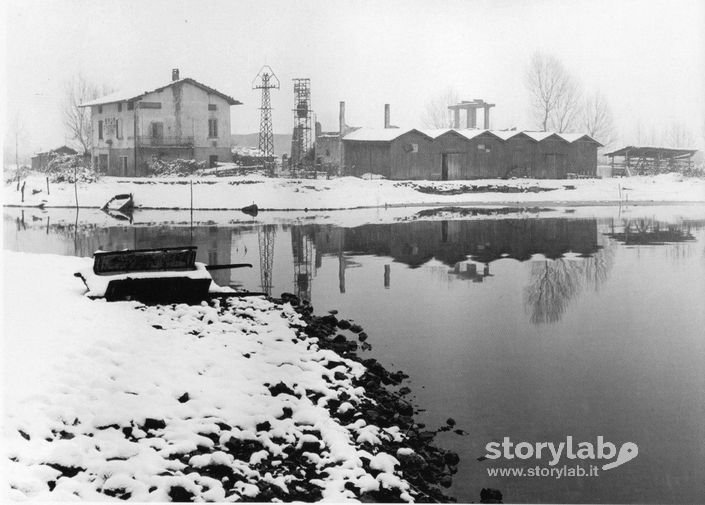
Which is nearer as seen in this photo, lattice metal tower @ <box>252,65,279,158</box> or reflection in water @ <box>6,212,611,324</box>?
lattice metal tower @ <box>252,65,279,158</box>

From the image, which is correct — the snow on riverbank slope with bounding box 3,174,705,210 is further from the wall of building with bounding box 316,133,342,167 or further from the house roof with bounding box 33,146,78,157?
the wall of building with bounding box 316,133,342,167

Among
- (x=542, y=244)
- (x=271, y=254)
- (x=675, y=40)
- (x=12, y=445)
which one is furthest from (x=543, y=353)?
(x=542, y=244)

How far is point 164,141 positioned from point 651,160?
17688mm

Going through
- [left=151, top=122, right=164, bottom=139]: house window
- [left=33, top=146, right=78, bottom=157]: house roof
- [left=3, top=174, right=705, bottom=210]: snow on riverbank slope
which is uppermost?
[left=151, top=122, right=164, bottom=139]: house window

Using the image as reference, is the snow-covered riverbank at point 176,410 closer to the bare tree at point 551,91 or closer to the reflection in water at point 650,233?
the bare tree at point 551,91

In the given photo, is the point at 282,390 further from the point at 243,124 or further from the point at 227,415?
the point at 243,124

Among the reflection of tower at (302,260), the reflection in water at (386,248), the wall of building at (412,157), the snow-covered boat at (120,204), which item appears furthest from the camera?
the wall of building at (412,157)

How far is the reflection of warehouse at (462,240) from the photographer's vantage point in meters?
16.8

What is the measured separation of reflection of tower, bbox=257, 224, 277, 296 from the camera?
1298 centimetres

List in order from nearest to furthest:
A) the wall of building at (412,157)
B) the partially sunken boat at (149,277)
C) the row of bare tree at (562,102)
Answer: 1. the partially sunken boat at (149,277)
2. the row of bare tree at (562,102)
3. the wall of building at (412,157)

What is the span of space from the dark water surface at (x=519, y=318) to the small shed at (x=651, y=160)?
2086 mm

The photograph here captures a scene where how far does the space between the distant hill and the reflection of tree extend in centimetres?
545

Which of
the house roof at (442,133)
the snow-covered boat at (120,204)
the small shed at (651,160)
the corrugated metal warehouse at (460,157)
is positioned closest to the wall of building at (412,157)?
the corrugated metal warehouse at (460,157)

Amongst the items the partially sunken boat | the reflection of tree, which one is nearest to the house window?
the partially sunken boat
